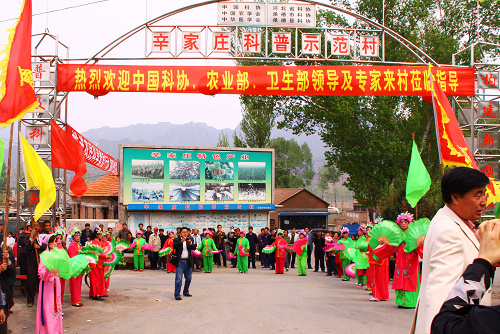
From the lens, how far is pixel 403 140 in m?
25.5

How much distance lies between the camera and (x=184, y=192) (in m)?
22.6

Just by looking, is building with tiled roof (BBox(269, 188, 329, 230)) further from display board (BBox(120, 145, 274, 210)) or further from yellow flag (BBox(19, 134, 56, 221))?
yellow flag (BBox(19, 134, 56, 221))

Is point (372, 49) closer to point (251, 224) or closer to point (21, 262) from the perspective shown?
point (21, 262)

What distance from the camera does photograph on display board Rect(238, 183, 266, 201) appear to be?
76.6 feet

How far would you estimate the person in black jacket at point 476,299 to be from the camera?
1654 millimetres

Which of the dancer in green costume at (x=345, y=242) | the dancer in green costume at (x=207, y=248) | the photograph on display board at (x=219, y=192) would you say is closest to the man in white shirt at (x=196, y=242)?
the dancer in green costume at (x=207, y=248)

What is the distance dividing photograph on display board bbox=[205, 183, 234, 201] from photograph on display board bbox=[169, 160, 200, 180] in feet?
2.40

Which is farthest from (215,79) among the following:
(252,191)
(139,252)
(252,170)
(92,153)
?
(252,191)

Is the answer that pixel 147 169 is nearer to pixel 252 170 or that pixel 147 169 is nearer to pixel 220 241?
pixel 220 241

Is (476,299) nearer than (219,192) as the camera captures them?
Yes

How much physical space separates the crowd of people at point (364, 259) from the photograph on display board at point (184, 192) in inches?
91.0

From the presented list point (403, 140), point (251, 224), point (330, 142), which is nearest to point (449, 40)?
point (403, 140)

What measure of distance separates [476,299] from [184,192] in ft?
69.2

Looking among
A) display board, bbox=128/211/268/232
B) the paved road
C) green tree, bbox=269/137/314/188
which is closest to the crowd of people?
the paved road
